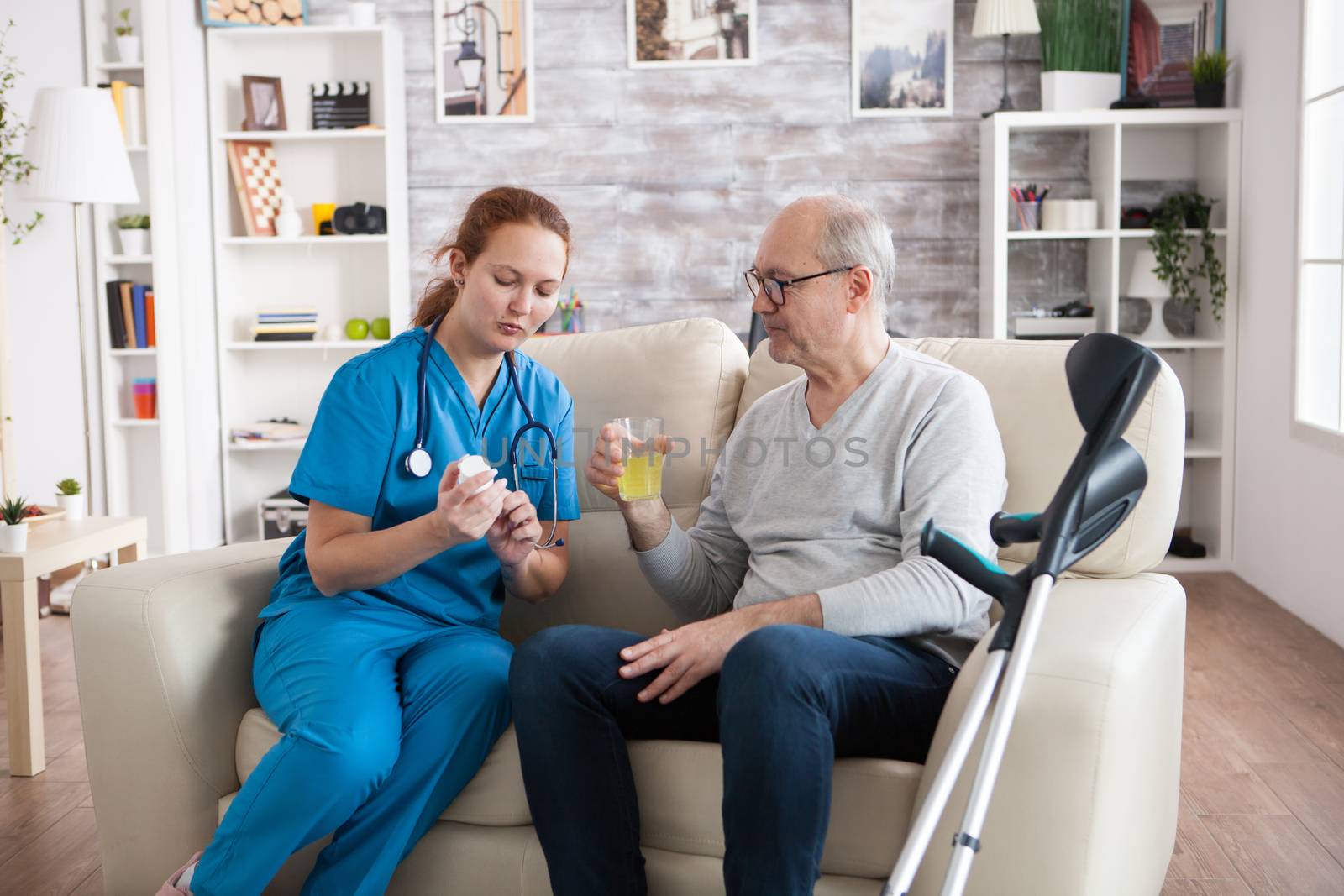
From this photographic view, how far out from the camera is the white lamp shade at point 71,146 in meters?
3.69

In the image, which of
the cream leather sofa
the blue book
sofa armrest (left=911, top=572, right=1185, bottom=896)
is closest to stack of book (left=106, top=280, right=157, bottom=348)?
the blue book

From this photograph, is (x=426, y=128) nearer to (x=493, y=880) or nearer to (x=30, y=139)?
(x=30, y=139)

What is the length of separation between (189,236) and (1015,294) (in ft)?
10.3

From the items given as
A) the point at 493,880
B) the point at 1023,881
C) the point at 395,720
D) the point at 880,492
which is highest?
the point at 880,492

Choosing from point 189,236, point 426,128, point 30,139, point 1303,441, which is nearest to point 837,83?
point 426,128

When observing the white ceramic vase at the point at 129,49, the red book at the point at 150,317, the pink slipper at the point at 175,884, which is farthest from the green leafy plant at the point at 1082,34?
the pink slipper at the point at 175,884

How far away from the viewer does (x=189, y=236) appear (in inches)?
173

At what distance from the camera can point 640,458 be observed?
5.59 ft

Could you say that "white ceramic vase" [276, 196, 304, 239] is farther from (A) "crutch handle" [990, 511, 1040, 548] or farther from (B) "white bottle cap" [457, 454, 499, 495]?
(A) "crutch handle" [990, 511, 1040, 548]

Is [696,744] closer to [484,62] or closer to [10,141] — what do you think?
[10,141]

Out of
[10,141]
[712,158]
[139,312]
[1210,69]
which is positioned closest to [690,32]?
[712,158]

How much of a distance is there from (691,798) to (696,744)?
0.23 feet

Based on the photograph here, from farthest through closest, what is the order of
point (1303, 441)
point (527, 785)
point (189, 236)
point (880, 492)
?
1. point (189, 236)
2. point (1303, 441)
3. point (880, 492)
4. point (527, 785)

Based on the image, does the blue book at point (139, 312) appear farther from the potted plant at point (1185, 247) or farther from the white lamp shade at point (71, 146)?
the potted plant at point (1185, 247)
